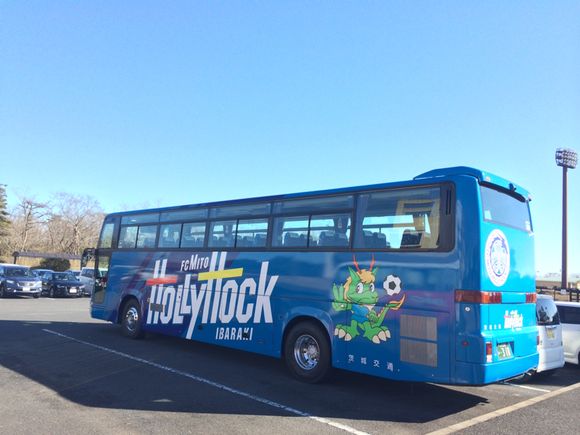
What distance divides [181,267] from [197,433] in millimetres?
5713

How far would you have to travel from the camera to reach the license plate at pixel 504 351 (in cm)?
596

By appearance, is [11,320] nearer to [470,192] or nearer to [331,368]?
[331,368]

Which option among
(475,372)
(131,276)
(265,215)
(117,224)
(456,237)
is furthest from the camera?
(117,224)

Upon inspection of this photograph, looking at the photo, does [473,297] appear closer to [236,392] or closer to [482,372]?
[482,372]

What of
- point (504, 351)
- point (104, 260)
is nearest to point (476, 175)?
point (504, 351)

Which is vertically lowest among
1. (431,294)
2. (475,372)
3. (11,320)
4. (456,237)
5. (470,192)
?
(11,320)

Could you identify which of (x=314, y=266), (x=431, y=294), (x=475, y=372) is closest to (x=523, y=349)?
(x=475, y=372)

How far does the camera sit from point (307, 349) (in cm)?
768

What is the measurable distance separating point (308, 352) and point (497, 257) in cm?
344

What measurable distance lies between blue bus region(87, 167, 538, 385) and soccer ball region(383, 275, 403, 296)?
0.02 m

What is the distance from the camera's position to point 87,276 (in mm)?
28641

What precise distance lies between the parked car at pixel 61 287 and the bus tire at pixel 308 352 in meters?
22.4

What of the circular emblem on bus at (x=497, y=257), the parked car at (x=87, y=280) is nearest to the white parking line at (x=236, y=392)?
the circular emblem on bus at (x=497, y=257)

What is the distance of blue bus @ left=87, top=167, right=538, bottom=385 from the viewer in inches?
235
